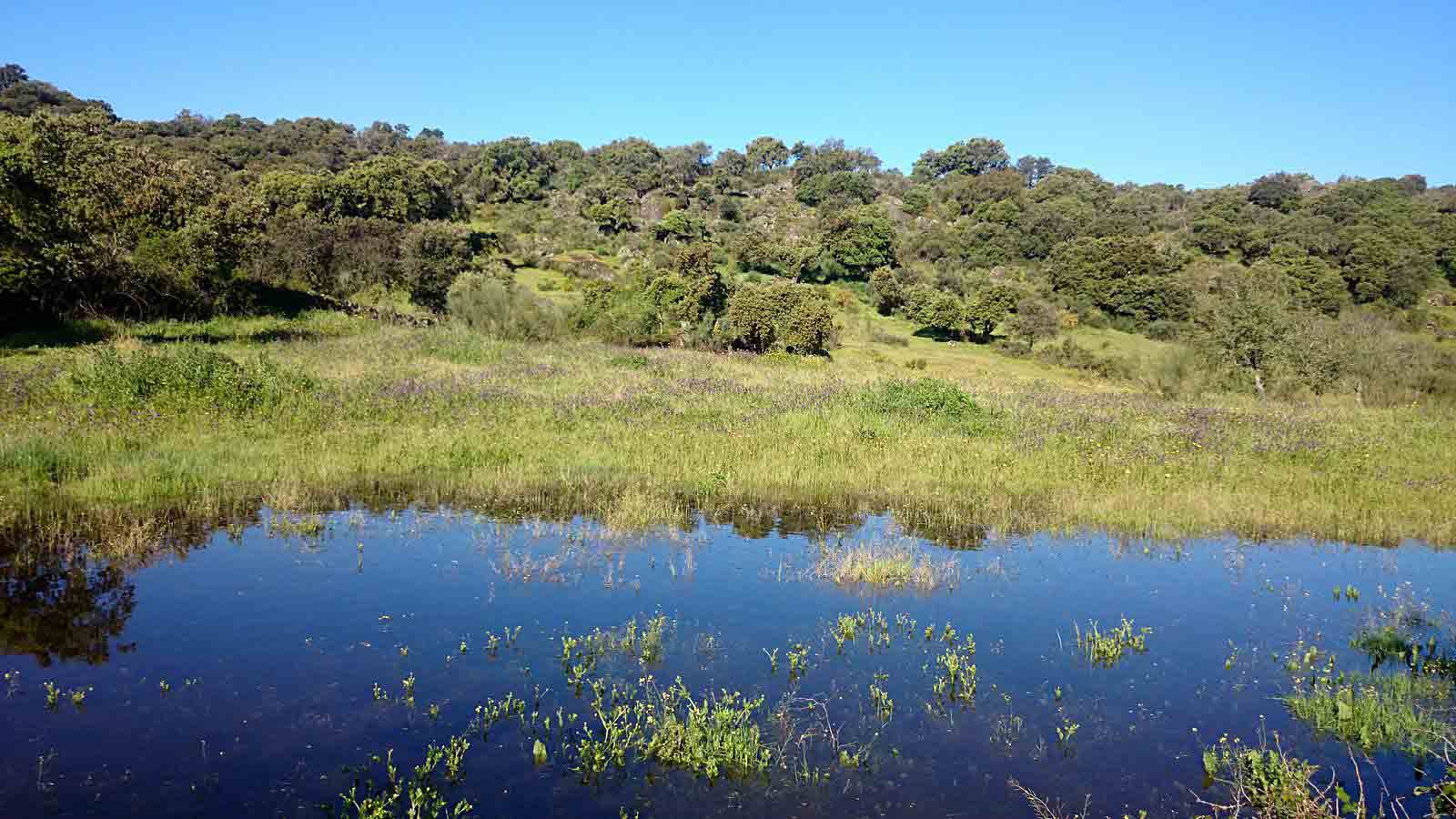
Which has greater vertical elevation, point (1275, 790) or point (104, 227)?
point (104, 227)

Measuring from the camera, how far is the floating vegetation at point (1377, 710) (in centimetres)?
783

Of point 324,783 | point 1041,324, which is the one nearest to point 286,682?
point 324,783

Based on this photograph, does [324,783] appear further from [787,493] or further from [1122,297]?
[1122,297]

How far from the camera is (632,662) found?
9047mm

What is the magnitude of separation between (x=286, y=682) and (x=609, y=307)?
35.5 m

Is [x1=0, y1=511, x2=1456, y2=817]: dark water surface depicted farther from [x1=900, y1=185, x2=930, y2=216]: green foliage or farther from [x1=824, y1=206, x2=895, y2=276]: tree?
[x1=900, y1=185, x2=930, y2=216]: green foliage

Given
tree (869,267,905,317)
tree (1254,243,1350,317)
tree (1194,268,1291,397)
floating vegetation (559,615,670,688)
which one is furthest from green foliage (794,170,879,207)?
floating vegetation (559,615,670,688)

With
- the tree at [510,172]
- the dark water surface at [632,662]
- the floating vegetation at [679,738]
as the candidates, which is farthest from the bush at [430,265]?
the tree at [510,172]

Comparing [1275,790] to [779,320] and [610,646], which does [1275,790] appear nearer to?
[610,646]

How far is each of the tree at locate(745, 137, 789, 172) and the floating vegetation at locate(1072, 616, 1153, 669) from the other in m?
143

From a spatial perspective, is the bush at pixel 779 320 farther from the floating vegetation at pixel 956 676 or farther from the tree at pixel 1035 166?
the tree at pixel 1035 166

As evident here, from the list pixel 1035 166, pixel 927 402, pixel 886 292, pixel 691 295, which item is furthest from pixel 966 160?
pixel 927 402

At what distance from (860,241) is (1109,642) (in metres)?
69.8

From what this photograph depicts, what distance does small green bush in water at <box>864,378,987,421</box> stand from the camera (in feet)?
74.3
